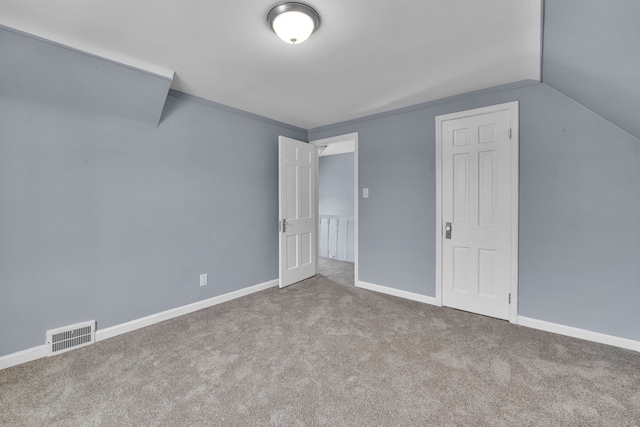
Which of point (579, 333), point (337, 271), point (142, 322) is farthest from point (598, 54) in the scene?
point (142, 322)

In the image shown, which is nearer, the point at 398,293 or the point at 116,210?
the point at 116,210

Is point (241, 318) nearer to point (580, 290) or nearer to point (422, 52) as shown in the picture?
point (422, 52)

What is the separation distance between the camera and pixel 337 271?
186 inches

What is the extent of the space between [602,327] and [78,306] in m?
4.41

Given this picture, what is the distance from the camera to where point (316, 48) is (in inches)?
81.6

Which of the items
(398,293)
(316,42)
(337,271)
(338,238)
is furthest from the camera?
(338,238)

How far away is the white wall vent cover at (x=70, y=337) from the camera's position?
7.04ft

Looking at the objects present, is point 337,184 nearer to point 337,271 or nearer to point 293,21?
point 337,271

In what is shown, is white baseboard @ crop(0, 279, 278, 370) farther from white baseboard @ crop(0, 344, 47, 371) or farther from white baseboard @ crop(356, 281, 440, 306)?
white baseboard @ crop(356, 281, 440, 306)

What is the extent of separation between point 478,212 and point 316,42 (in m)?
2.28

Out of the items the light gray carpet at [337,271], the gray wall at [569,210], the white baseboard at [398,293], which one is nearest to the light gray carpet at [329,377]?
the gray wall at [569,210]

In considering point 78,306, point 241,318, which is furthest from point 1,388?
point 241,318

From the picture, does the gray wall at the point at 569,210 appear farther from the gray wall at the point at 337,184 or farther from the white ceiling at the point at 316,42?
the gray wall at the point at 337,184

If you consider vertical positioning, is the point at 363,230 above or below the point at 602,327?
above
